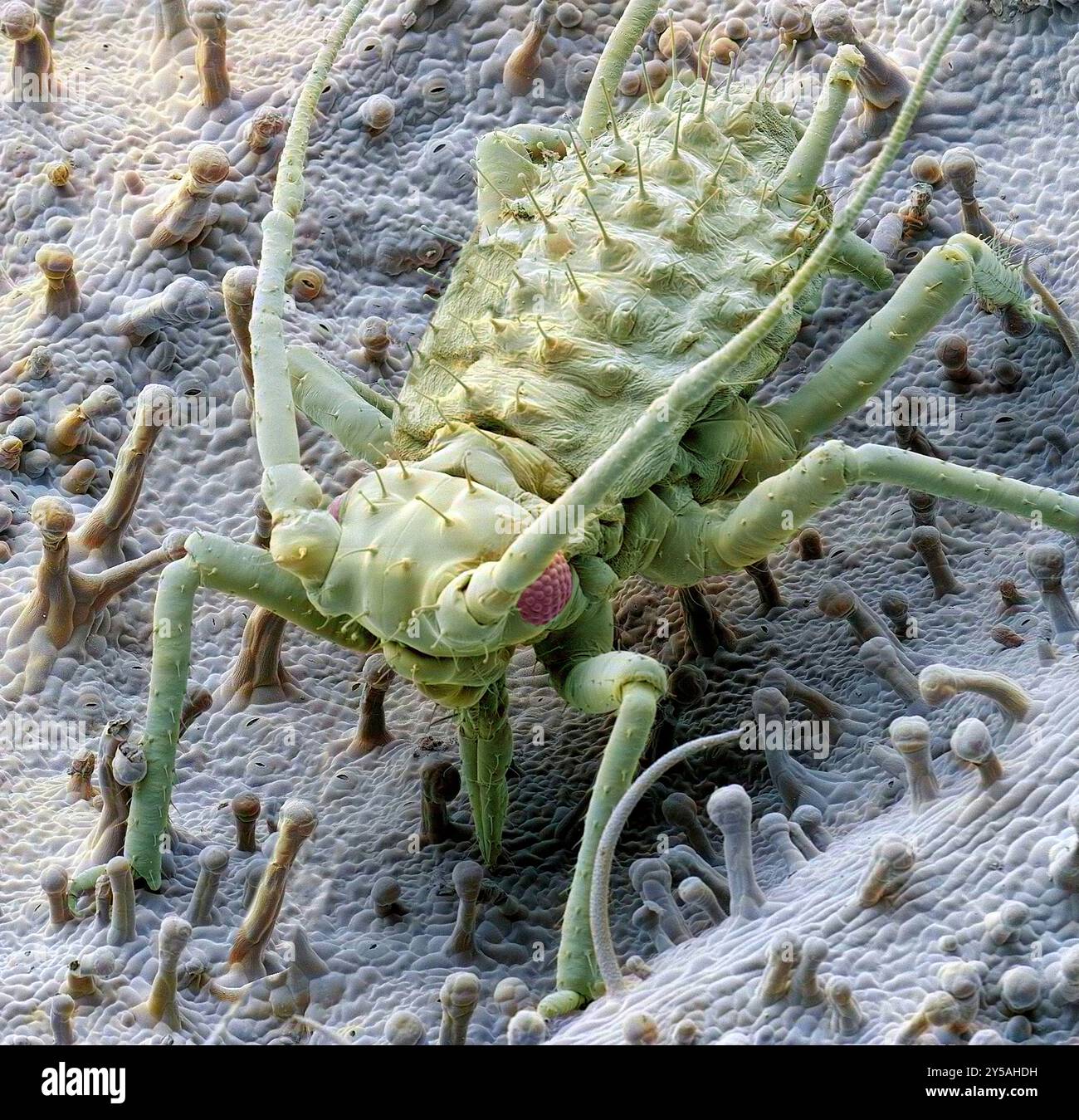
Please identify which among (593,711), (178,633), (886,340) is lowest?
(593,711)

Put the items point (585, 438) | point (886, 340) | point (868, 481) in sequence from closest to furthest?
point (868, 481) < point (585, 438) < point (886, 340)

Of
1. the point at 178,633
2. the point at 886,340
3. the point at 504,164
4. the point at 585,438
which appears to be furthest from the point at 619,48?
the point at 178,633

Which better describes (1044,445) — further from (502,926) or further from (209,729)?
(209,729)

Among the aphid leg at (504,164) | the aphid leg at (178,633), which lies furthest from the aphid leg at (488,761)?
the aphid leg at (504,164)

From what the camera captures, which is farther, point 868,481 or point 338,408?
point 338,408

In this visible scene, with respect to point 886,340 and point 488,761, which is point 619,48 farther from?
point 488,761

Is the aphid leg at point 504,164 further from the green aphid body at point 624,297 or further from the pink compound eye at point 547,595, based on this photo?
the pink compound eye at point 547,595

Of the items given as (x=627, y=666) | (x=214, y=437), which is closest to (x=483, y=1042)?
(x=627, y=666)

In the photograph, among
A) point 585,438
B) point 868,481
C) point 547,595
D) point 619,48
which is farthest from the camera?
point 619,48
